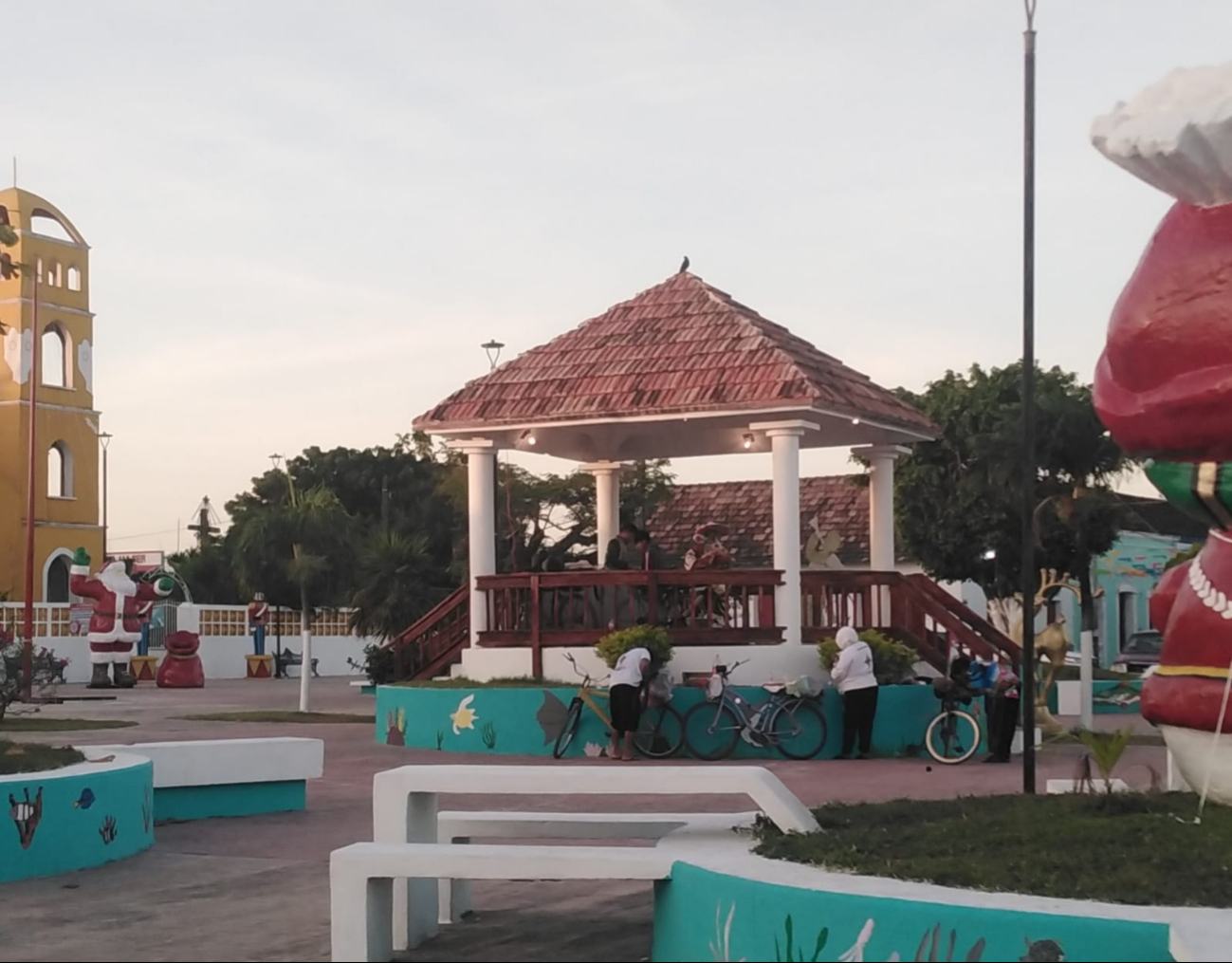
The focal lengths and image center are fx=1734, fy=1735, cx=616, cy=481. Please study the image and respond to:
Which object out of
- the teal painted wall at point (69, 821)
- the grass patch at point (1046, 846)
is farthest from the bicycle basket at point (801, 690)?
the grass patch at point (1046, 846)

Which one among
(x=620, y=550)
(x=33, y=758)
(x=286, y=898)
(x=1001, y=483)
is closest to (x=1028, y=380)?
(x=286, y=898)

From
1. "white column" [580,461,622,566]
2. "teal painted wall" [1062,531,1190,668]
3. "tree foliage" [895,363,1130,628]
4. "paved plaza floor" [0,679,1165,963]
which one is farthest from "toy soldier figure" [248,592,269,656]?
"paved plaza floor" [0,679,1165,963]

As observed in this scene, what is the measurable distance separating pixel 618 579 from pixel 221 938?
1131 cm

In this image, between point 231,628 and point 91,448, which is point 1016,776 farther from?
point 91,448

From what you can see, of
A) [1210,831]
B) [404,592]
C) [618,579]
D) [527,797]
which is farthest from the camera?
[404,592]

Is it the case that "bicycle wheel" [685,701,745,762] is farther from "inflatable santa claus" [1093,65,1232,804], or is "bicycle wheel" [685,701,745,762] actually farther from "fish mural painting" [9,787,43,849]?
"inflatable santa claus" [1093,65,1232,804]

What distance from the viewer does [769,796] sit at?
7.80 m

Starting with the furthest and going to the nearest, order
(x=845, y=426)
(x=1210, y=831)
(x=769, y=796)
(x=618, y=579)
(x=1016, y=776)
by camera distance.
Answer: (x=845, y=426) → (x=618, y=579) → (x=1016, y=776) → (x=769, y=796) → (x=1210, y=831)

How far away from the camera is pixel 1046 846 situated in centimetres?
713

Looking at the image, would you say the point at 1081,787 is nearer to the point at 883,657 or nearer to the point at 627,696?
the point at 627,696

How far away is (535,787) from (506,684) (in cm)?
1175

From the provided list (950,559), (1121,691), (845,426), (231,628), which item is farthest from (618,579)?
(231,628)

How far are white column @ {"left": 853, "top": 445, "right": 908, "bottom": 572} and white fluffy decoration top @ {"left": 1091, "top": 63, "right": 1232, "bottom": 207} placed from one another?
14.3 metres

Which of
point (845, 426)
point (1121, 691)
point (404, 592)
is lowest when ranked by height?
point (1121, 691)
